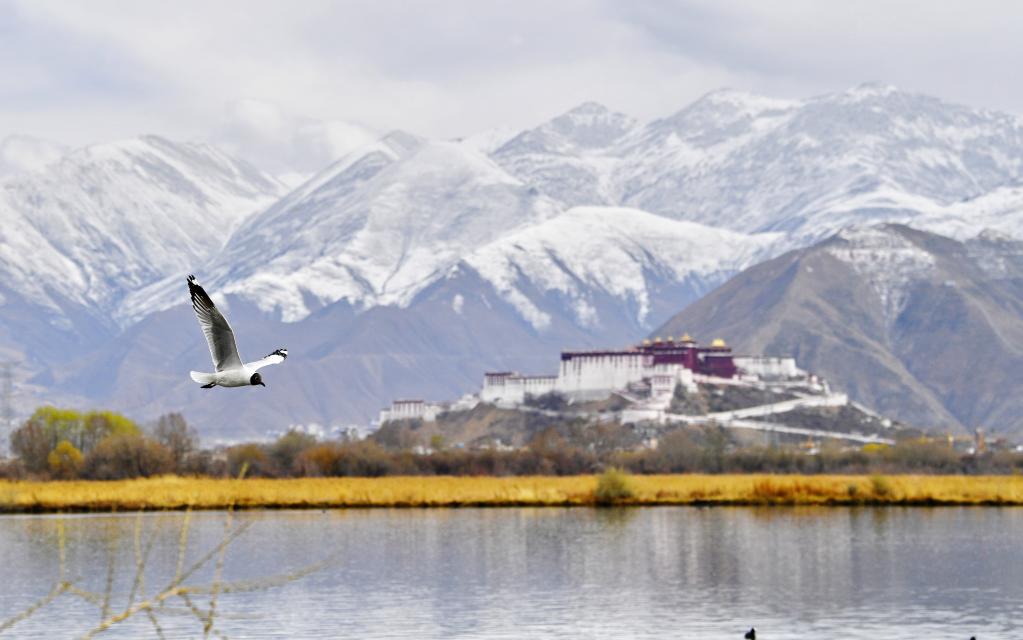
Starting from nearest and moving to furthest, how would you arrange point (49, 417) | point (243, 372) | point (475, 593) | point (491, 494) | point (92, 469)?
point (243, 372) < point (475, 593) < point (491, 494) < point (92, 469) < point (49, 417)

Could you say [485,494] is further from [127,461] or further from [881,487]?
[127,461]

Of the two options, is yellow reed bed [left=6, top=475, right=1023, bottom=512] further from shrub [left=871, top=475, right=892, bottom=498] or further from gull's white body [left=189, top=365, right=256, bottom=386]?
gull's white body [left=189, top=365, right=256, bottom=386]

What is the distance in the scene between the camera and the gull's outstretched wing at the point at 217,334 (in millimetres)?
19891

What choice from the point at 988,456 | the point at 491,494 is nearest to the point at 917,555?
the point at 491,494

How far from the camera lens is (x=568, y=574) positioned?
2280 inches

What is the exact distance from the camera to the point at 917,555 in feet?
204

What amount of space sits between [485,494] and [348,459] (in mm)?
30942

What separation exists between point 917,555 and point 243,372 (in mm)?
45826

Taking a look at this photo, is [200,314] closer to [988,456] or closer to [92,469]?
[92,469]

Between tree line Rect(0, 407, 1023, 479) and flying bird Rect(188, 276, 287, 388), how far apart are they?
319 ft

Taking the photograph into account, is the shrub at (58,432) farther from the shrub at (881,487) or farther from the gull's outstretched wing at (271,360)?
the gull's outstretched wing at (271,360)

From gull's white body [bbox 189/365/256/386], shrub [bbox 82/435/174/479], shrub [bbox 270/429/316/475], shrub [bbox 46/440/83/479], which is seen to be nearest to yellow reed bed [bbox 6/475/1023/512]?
shrub [bbox 82/435/174/479]

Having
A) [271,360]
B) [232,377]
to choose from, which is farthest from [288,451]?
[232,377]

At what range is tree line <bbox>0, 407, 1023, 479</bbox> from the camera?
391 ft
